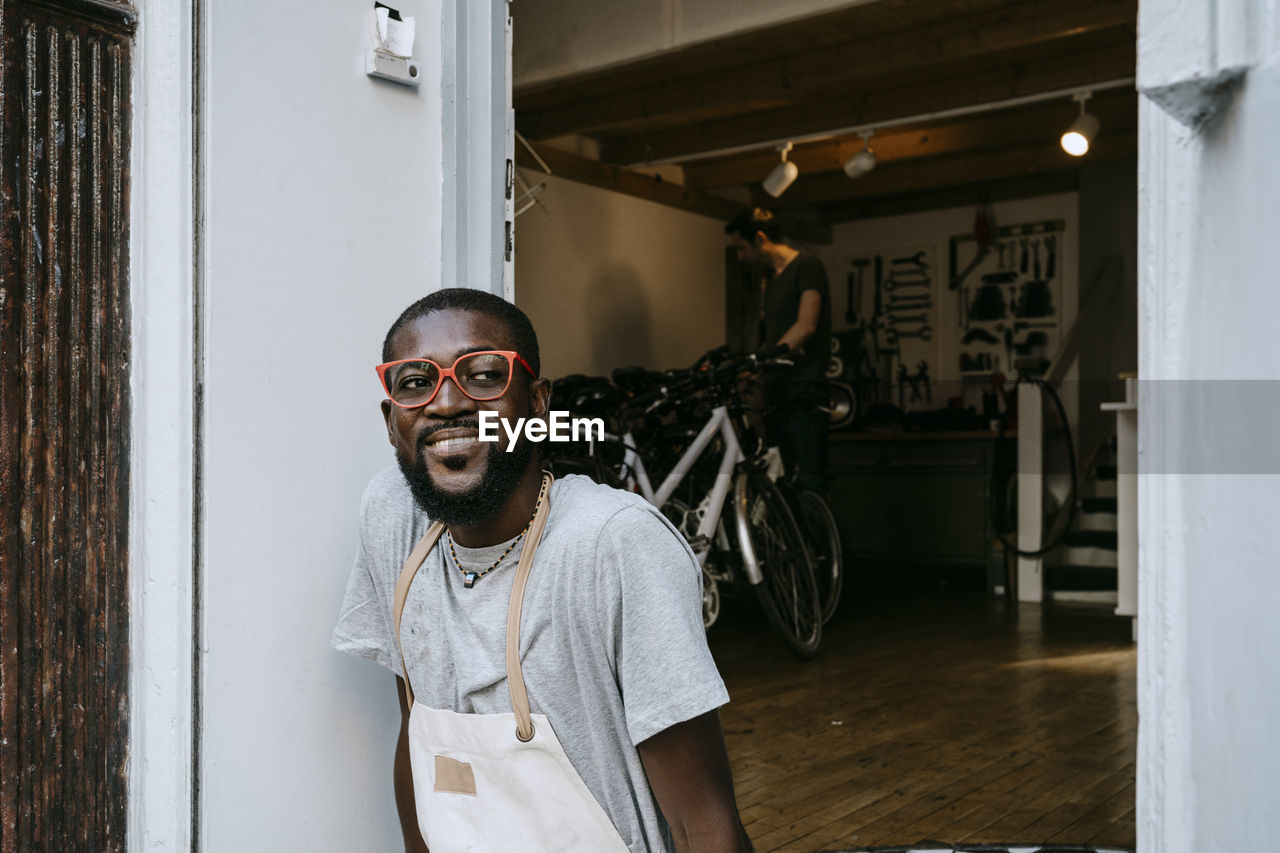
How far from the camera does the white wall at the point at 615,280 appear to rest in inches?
273

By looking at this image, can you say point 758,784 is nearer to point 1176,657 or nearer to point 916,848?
point 916,848

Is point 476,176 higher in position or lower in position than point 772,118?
lower

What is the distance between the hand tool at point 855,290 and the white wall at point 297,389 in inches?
338

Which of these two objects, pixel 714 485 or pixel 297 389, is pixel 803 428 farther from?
pixel 297 389

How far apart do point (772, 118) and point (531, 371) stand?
5.72 meters

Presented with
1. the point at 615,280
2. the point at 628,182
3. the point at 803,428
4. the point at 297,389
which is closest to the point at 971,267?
the point at 628,182

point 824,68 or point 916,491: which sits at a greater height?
point 824,68

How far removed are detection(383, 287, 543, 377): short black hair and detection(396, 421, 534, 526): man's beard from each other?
0.43ft

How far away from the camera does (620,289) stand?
298 inches

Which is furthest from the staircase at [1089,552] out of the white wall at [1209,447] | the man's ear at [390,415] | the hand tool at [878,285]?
the white wall at [1209,447]

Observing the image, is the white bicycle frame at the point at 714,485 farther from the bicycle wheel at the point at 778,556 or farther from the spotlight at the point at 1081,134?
the spotlight at the point at 1081,134

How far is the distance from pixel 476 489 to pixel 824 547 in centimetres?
420

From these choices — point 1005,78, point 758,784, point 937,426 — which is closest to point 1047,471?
point 937,426

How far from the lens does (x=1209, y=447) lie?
0.67m
